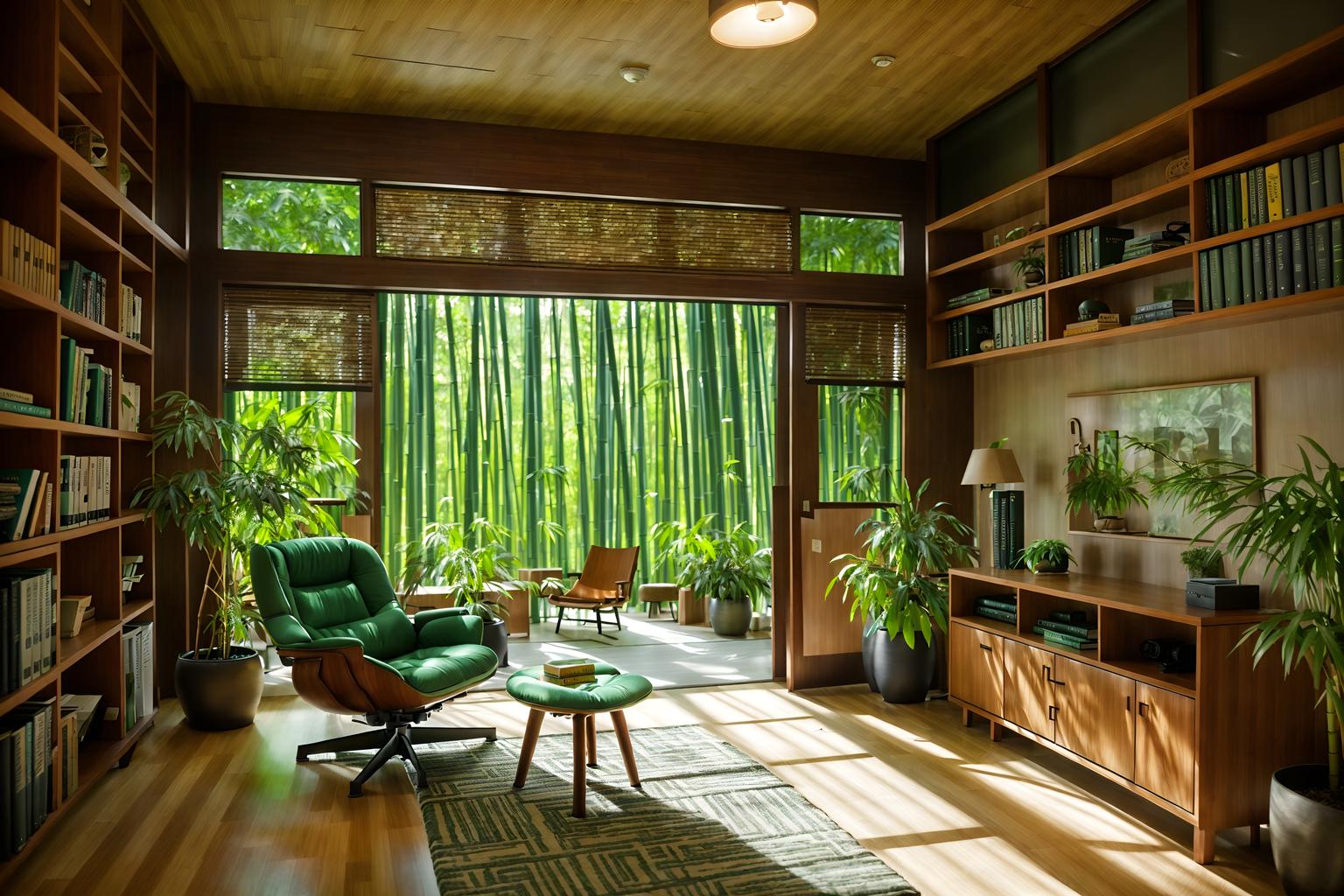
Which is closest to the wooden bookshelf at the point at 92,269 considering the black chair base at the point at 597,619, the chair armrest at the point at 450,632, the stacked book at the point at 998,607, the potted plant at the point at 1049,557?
the chair armrest at the point at 450,632

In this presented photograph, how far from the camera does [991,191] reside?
5254mm

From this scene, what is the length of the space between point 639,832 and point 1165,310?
269 centimetres

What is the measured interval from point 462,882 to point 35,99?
8.77 ft

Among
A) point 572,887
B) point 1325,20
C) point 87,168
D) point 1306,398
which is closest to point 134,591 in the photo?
point 87,168

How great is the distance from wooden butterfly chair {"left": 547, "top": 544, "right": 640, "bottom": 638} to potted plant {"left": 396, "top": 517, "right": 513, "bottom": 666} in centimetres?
58

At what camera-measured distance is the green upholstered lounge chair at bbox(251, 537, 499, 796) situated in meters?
3.76

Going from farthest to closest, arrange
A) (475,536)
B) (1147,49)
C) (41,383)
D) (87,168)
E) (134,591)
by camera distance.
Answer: (475,536) → (134,591) → (1147,49) → (87,168) → (41,383)

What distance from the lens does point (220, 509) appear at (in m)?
4.49

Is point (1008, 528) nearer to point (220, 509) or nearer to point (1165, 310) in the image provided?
point (1165, 310)

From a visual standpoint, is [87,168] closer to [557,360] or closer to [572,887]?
[572,887]

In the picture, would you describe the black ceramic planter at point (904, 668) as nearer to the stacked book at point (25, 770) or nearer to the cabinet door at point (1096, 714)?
the cabinet door at point (1096, 714)

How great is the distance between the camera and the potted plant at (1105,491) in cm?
437

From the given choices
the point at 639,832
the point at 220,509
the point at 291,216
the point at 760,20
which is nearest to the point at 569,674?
the point at 639,832

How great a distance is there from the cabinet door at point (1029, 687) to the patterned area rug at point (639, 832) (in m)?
1.10
